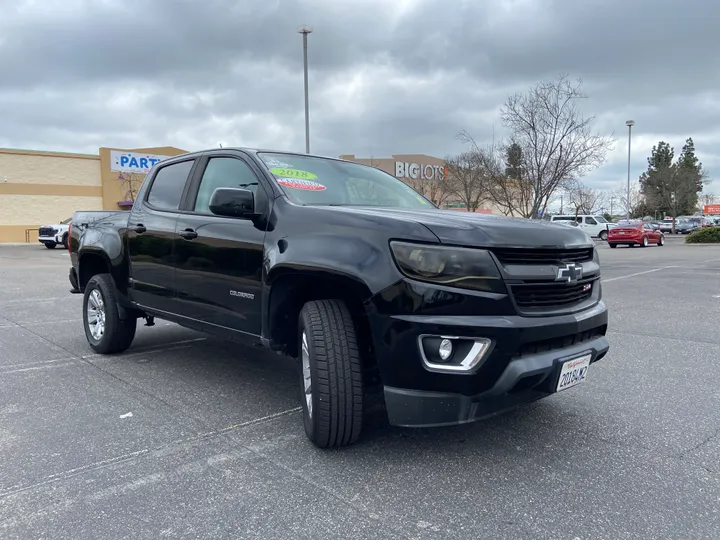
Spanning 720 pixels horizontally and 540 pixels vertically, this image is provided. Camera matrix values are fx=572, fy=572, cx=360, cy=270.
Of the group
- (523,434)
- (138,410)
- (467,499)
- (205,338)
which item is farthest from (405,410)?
(205,338)

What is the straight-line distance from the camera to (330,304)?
3.28 metres

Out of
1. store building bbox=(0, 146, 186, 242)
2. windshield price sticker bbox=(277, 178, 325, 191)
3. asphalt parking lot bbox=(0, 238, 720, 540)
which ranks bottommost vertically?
asphalt parking lot bbox=(0, 238, 720, 540)

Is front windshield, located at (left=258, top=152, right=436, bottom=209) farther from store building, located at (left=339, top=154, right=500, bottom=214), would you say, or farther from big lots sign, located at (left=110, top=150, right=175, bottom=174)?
store building, located at (left=339, top=154, right=500, bottom=214)

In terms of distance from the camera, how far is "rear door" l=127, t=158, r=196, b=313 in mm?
4664

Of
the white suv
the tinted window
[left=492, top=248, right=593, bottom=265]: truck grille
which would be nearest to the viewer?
[left=492, top=248, right=593, bottom=265]: truck grille

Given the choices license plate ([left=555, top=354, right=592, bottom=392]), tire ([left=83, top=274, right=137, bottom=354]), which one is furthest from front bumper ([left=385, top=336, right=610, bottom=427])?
tire ([left=83, top=274, right=137, bottom=354])

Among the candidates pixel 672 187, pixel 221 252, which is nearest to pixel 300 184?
pixel 221 252

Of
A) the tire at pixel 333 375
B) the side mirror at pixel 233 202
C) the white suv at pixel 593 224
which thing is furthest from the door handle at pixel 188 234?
the white suv at pixel 593 224

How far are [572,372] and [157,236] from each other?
3386 millimetres

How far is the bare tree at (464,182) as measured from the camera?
3759 centimetres

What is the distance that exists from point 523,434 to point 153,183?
390 centimetres

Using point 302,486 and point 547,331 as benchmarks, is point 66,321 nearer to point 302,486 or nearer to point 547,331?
point 302,486

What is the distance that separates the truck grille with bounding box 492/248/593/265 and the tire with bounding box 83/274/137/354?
3946 mm

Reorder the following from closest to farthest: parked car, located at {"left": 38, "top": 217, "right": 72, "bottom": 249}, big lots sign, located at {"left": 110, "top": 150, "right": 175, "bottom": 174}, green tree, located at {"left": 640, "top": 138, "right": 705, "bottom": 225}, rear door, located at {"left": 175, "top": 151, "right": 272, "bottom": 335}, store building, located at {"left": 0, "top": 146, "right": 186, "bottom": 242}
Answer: rear door, located at {"left": 175, "top": 151, "right": 272, "bottom": 335}
parked car, located at {"left": 38, "top": 217, "right": 72, "bottom": 249}
store building, located at {"left": 0, "top": 146, "right": 186, "bottom": 242}
big lots sign, located at {"left": 110, "top": 150, "right": 175, "bottom": 174}
green tree, located at {"left": 640, "top": 138, "right": 705, "bottom": 225}
